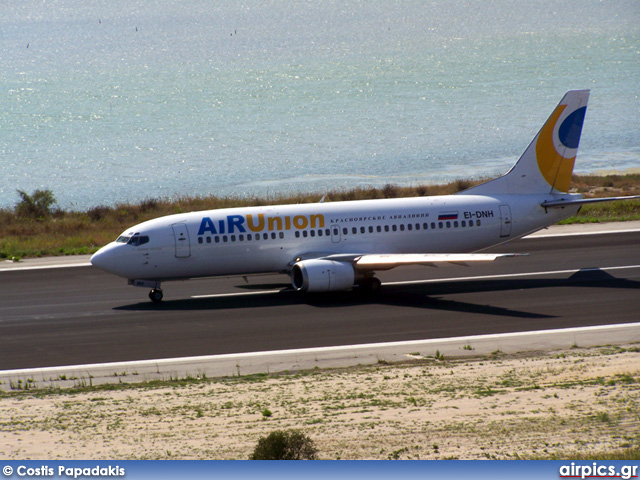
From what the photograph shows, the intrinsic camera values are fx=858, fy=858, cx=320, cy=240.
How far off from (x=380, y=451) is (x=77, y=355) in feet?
47.9

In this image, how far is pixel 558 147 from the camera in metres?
40.8

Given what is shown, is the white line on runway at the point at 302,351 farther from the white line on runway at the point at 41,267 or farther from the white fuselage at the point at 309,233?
the white line on runway at the point at 41,267

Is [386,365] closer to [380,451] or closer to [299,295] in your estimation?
[380,451]

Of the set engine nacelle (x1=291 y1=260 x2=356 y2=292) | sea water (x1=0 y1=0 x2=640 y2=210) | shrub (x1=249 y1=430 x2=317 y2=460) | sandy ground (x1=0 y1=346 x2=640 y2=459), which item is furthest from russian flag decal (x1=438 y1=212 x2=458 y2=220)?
sea water (x1=0 y1=0 x2=640 y2=210)

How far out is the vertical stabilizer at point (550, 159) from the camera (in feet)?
132

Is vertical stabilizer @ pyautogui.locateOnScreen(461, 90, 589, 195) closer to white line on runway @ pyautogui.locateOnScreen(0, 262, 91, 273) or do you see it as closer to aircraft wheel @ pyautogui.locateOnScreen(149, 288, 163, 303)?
aircraft wheel @ pyautogui.locateOnScreen(149, 288, 163, 303)

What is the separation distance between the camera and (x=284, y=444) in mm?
15086

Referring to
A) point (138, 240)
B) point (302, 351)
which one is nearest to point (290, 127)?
point (138, 240)

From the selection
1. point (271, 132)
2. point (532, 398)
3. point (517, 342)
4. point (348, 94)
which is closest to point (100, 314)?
point (517, 342)

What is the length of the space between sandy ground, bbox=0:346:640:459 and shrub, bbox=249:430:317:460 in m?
0.89

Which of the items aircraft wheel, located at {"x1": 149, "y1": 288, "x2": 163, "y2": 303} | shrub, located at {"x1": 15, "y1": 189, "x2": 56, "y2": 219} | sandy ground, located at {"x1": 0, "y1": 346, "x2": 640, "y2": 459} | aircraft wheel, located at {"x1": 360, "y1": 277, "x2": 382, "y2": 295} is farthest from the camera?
shrub, located at {"x1": 15, "y1": 189, "x2": 56, "y2": 219}

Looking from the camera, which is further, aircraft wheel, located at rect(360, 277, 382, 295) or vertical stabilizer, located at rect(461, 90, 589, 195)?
vertical stabilizer, located at rect(461, 90, 589, 195)

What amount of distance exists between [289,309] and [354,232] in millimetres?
5538

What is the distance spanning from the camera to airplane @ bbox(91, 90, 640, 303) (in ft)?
116
